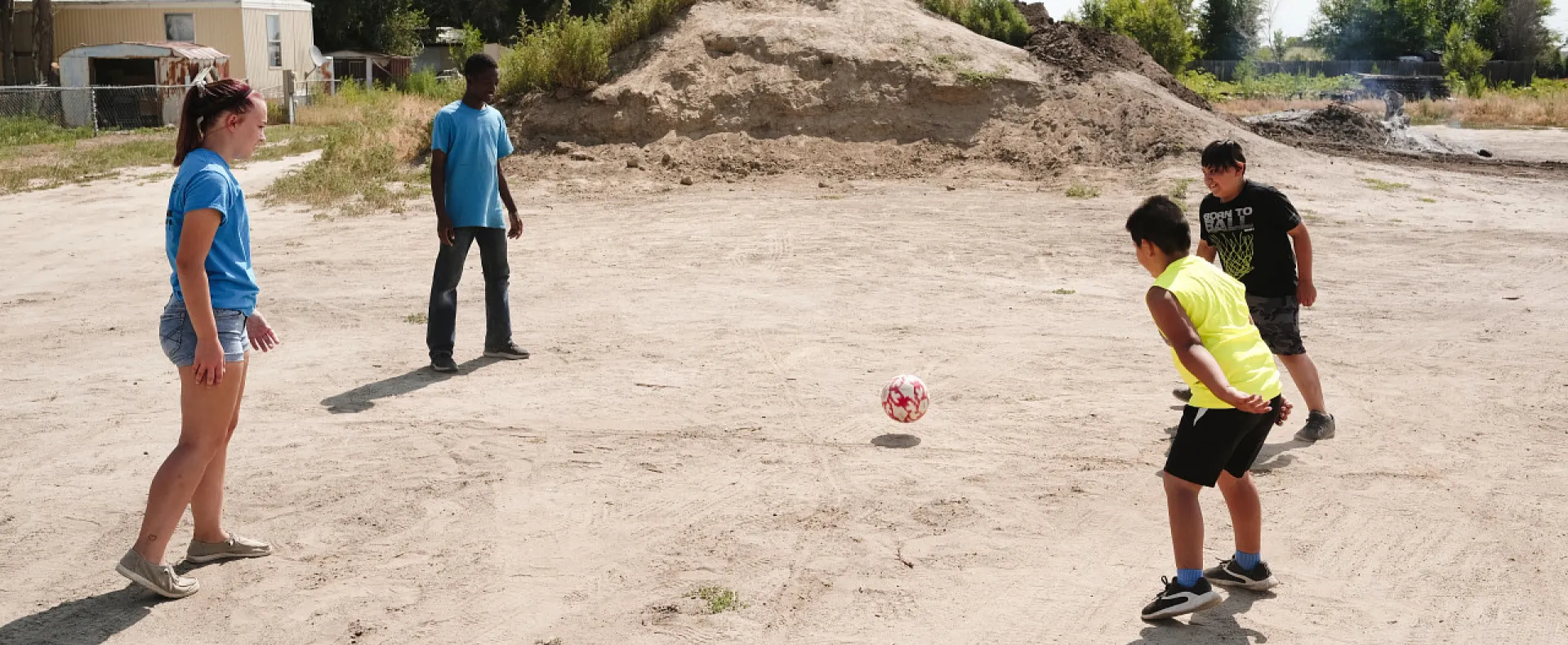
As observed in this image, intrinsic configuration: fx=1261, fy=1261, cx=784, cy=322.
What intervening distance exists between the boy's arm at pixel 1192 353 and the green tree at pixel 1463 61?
5056 centimetres

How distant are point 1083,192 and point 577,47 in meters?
8.58

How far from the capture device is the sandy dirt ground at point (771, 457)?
4840 mm

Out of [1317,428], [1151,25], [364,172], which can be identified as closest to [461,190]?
[1317,428]

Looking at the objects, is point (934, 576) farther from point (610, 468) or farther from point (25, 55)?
point (25, 55)

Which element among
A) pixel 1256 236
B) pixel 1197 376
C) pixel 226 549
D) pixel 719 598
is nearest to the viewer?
pixel 1197 376

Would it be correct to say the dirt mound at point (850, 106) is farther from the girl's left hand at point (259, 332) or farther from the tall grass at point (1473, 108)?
the tall grass at point (1473, 108)

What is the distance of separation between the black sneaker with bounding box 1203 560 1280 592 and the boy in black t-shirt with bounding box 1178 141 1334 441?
218 centimetres

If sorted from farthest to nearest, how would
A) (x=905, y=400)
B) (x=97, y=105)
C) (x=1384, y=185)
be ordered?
(x=97, y=105), (x=1384, y=185), (x=905, y=400)

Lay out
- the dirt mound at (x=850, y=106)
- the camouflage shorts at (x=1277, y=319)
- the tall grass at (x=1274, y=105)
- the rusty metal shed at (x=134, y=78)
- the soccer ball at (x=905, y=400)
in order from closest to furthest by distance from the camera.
Result: the camouflage shorts at (x=1277, y=319) < the soccer ball at (x=905, y=400) < the dirt mound at (x=850, y=106) < the rusty metal shed at (x=134, y=78) < the tall grass at (x=1274, y=105)

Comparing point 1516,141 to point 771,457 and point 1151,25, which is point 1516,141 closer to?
point 1151,25

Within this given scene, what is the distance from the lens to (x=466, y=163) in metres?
8.42

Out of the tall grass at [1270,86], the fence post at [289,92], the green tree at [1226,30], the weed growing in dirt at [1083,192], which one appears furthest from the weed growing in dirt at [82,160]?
the green tree at [1226,30]

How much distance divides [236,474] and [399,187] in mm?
12103

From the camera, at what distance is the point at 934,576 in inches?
203
